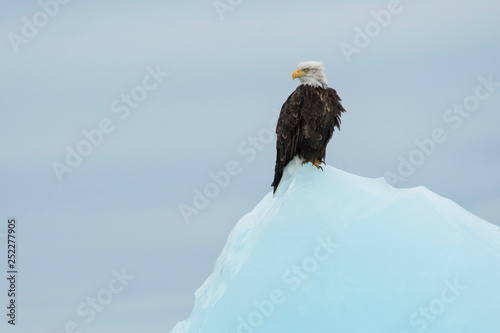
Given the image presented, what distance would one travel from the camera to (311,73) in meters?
15.8

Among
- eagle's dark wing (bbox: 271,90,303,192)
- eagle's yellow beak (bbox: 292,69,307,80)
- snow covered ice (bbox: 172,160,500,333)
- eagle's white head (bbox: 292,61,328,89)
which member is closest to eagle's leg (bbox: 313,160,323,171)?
snow covered ice (bbox: 172,160,500,333)

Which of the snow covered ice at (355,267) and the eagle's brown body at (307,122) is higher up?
the eagle's brown body at (307,122)

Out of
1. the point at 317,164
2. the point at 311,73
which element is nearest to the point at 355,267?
the point at 317,164

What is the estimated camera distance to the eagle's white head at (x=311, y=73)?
15.8 metres

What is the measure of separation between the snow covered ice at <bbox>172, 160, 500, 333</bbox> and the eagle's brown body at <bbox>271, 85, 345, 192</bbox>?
39 cm

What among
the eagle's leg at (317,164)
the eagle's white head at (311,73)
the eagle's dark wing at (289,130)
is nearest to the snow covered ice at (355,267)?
the eagle's leg at (317,164)

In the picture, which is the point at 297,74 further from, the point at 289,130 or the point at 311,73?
the point at 289,130

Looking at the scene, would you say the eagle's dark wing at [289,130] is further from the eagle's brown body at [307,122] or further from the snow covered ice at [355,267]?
the snow covered ice at [355,267]

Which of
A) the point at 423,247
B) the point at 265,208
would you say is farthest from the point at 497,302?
the point at 265,208

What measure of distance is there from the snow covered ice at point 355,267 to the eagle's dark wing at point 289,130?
36cm

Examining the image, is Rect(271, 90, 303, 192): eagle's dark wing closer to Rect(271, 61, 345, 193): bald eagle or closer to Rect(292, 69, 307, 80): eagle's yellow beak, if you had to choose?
Rect(271, 61, 345, 193): bald eagle

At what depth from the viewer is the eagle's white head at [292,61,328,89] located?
15.8 metres

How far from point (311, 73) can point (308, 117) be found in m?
0.72

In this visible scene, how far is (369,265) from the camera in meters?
15.6
